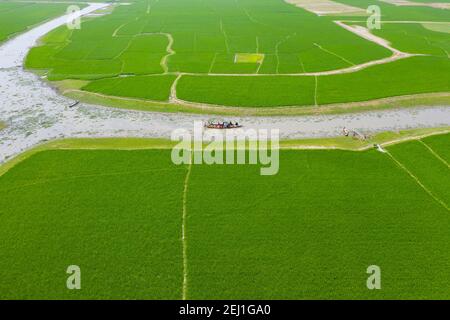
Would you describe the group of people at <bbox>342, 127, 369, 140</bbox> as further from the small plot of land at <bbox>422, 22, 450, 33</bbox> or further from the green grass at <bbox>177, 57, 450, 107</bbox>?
the small plot of land at <bbox>422, 22, 450, 33</bbox>

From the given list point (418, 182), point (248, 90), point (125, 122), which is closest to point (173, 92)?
point (125, 122)

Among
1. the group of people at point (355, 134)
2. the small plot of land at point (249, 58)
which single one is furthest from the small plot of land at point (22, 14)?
the group of people at point (355, 134)

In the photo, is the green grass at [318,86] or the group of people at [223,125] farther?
the green grass at [318,86]

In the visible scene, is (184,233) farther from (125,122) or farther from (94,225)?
(125,122)

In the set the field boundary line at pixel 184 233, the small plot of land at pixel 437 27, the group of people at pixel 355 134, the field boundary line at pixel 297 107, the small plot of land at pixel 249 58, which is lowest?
the field boundary line at pixel 184 233

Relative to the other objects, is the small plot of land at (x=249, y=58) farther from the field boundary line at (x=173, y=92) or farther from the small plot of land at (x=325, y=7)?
the small plot of land at (x=325, y=7)
